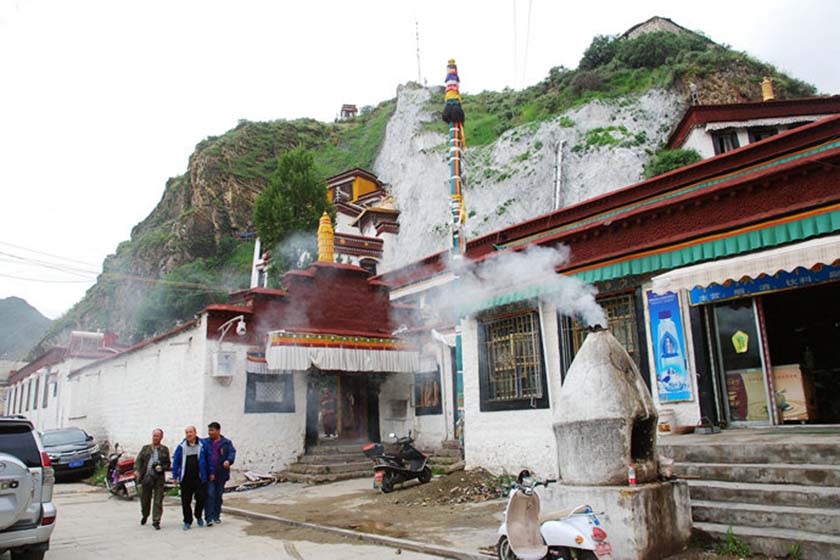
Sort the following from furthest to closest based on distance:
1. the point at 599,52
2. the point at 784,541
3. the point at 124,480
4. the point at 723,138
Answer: the point at 599,52 → the point at 723,138 → the point at 124,480 → the point at 784,541

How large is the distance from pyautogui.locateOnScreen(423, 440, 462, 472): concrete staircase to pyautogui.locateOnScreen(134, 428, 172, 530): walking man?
6.73 m

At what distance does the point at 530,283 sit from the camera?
11.3 metres

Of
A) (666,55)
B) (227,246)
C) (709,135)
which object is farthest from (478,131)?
(709,135)

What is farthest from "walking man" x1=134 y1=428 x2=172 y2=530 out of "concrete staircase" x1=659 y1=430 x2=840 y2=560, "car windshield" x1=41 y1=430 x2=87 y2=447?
"car windshield" x1=41 y1=430 x2=87 y2=447

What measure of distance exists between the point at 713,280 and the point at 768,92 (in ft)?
79.2

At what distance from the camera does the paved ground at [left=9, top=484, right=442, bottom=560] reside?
7531 millimetres

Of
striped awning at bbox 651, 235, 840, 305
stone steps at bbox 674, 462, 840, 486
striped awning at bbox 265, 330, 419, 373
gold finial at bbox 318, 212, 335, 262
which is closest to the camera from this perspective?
stone steps at bbox 674, 462, 840, 486

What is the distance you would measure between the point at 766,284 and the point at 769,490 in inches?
172

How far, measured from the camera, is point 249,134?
6281 centimetres

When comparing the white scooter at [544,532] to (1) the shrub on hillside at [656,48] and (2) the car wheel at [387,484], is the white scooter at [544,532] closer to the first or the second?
(2) the car wheel at [387,484]

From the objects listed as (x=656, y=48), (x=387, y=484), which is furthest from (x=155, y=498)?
(x=656, y=48)

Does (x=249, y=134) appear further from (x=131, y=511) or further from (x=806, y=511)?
(x=806, y=511)

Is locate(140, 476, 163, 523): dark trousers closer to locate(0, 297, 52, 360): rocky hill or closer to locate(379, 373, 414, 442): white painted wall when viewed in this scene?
locate(379, 373, 414, 442): white painted wall

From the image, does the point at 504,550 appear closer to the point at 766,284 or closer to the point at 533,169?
the point at 766,284
